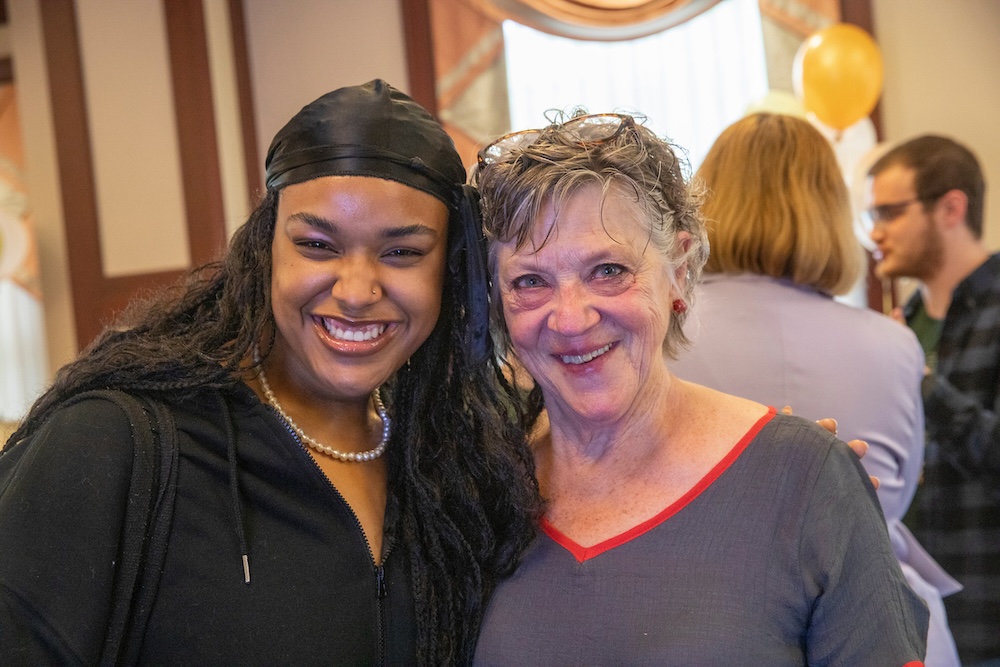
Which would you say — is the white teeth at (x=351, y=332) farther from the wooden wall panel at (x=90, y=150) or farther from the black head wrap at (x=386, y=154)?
the wooden wall panel at (x=90, y=150)

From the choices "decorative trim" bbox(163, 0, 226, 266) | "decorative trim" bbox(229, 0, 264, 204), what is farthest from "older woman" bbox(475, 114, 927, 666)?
"decorative trim" bbox(229, 0, 264, 204)

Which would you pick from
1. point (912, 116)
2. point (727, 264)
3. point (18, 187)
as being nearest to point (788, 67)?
point (912, 116)

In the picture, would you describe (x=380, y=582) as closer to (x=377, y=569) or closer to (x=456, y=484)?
(x=377, y=569)

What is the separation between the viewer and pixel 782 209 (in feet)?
6.48

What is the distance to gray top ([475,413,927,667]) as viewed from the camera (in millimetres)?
1320

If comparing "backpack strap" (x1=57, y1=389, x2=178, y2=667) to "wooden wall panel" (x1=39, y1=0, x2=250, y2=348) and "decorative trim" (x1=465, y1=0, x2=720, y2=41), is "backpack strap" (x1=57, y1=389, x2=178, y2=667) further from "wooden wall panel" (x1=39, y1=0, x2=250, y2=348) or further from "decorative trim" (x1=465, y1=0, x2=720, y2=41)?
"wooden wall panel" (x1=39, y1=0, x2=250, y2=348)

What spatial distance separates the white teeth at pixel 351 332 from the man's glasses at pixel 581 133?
32cm

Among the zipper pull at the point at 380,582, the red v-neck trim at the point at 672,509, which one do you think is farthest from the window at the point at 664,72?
the zipper pull at the point at 380,582

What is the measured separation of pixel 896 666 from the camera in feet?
4.22

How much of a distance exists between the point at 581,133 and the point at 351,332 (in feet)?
1.51

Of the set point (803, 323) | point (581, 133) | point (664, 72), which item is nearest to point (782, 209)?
point (803, 323)

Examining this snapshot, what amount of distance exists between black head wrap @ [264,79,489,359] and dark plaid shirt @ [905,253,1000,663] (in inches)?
56.8

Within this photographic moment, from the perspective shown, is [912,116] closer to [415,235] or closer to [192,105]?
[192,105]

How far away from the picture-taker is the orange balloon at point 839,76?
398 cm
